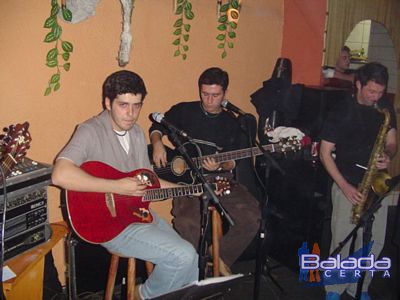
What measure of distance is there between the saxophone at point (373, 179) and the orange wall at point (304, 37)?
3.92 feet

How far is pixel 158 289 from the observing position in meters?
2.55

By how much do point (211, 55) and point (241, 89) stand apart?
1.81 feet

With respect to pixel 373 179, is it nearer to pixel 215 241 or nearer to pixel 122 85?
pixel 215 241

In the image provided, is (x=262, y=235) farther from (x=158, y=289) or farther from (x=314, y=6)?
(x=314, y=6)

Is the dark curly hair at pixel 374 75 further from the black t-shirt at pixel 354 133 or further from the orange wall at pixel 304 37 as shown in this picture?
the orange wall at pixel 304 37

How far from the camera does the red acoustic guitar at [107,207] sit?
2.41m

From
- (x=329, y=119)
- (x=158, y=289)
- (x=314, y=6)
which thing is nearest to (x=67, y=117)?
(x=158, y=289)

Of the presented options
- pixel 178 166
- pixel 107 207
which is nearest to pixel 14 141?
pixel 107 207

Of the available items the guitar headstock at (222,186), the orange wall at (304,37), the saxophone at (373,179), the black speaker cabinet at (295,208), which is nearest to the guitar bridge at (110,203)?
the guitar headstock at (222,186)

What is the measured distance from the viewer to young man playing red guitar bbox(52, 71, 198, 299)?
7.89 feet

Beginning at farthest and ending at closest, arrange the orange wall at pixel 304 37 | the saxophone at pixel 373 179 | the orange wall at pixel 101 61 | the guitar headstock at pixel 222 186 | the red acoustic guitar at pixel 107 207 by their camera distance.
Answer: the orange wall at pixel 304 37, the saxophone at pixel 373 179, the orange wall at pixel 101 61, the guitar headstock at pixel 222 186, the red acoustic guitar at pixel 107 207

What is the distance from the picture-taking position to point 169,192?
273 cm
